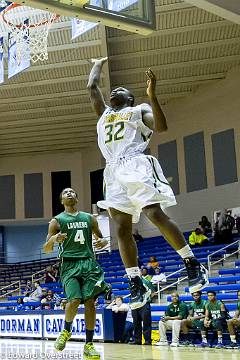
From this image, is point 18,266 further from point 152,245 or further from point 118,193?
point 118,193

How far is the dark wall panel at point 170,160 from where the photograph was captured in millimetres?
23016

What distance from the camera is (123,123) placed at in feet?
14.7

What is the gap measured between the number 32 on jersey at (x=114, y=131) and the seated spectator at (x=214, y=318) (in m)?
6.47

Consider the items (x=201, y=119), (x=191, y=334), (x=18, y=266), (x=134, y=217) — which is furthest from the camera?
(x=18, y=266)

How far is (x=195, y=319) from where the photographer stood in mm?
10234

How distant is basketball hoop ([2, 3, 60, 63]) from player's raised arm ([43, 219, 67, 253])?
432 inches

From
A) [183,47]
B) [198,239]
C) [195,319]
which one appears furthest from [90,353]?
[183,47]

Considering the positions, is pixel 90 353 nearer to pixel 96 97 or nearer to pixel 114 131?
pixel 114 131

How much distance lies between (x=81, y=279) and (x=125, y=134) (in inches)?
80.7

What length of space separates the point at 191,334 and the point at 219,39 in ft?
37.9

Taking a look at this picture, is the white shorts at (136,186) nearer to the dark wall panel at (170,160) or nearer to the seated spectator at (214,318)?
the seated spectator at (214,318)

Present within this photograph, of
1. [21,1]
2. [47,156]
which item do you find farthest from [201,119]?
[21,1]

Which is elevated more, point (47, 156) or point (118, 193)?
point (47, 156)

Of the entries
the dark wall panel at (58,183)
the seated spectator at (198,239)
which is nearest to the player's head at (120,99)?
the seated spectator at (198,239)
